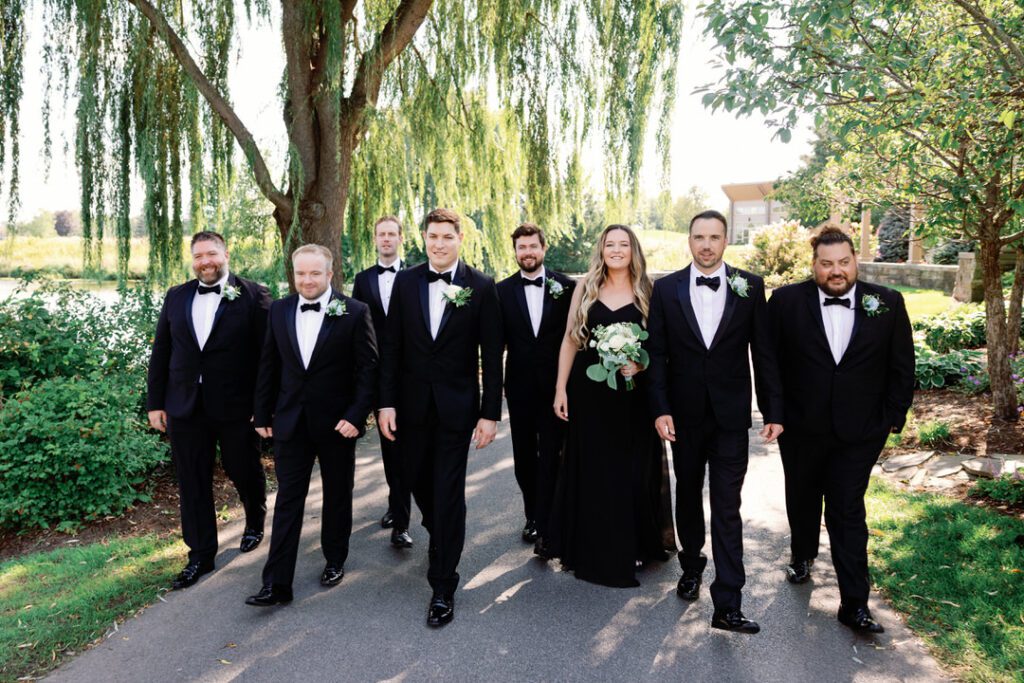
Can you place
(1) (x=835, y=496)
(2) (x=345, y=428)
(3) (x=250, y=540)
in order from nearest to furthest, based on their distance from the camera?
(1) (x=835, y=496)
(2) (x=345, y=428)
(3) (x=250, y=540)

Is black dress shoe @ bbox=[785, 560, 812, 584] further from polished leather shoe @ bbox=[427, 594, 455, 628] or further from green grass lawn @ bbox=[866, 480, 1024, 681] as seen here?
polished leather shoe @ bbox=[427, 594, 455, 628]

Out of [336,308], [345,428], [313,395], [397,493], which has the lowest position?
[397,493]

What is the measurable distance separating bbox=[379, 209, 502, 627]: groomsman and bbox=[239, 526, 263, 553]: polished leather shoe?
137 cm

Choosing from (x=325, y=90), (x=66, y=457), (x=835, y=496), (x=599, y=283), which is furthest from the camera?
(x=325, y=90)

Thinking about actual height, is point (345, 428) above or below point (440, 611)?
above

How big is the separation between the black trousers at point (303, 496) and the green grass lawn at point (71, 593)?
815mm

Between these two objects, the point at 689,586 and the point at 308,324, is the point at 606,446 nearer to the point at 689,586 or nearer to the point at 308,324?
the point at 689,586

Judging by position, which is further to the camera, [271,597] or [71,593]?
[71,593]

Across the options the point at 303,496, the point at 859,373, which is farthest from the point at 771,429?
the point at 303,496

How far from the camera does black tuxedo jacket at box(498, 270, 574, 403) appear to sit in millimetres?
5055

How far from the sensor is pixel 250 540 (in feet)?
16.0

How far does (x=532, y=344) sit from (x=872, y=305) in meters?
2.18

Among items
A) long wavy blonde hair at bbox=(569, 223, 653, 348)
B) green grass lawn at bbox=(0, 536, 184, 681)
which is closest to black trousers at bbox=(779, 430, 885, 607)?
long wavy blonde hair at bbox=(569, 223, 653, 348)

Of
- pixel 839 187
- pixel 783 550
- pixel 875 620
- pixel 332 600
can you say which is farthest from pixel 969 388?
pixel 332 600
